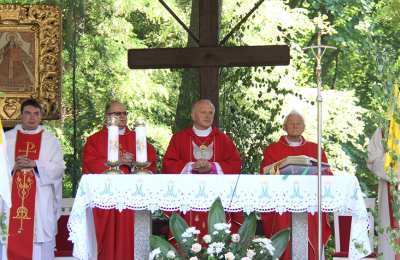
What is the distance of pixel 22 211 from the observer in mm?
8625

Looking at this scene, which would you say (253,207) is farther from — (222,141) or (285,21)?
(285,21)

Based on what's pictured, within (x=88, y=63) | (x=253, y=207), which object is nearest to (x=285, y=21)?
(x=88, y=63)

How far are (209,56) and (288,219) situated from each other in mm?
2527

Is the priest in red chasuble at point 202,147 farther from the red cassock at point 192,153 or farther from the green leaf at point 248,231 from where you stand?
the green leaf at point 248,231

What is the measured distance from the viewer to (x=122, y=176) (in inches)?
254

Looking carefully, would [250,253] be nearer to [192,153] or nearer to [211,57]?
[192,153]

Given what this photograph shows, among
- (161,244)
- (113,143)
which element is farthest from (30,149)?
(161,244)

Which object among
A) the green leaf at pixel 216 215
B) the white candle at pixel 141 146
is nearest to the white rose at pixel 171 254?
the green leaf at pixel 216 215

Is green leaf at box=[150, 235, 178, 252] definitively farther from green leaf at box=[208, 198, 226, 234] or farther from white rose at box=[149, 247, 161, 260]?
green leaf at box=[208, 198, 226, 234]

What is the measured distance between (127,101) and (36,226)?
6797 mm

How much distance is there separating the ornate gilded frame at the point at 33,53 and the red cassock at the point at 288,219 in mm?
2856

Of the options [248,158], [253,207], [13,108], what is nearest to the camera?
[253,207]

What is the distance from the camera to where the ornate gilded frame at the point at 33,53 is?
393 inches

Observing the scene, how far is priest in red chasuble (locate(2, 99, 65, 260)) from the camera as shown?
8.50 m
